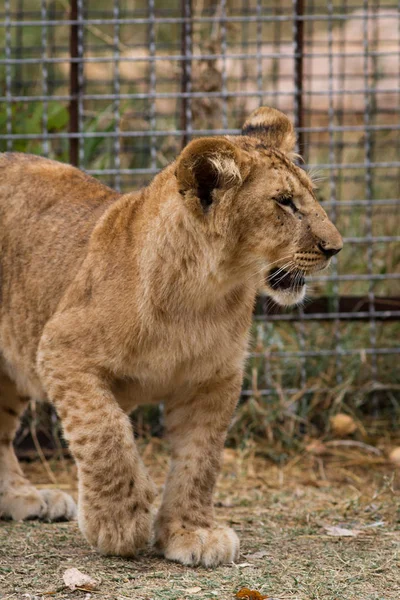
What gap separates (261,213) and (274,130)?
504 mm

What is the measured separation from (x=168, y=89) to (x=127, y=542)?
269 inches

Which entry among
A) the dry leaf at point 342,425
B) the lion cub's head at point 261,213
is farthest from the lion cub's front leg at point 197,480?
the dry leaf at point 342,425

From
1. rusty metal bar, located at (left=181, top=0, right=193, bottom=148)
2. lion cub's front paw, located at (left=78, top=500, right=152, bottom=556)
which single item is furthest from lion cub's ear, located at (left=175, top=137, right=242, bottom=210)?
rusty metal bar, located at (left=181, top=0, right=193, bottom=148)

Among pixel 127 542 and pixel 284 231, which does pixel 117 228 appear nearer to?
pixel 284 231

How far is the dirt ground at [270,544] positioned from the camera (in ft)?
10.4

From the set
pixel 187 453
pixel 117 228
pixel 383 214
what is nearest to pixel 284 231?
pixel 117 228

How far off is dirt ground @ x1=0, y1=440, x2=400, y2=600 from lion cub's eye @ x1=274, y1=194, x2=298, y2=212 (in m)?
1.19

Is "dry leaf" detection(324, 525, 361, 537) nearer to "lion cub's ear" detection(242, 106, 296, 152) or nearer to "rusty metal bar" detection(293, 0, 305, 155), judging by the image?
"lion cub's ear" detection(242, 106, 296, 152)

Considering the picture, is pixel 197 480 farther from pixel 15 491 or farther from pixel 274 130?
Result: pixel 274 130

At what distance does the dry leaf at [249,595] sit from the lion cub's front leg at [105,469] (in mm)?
480

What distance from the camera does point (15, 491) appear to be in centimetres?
422

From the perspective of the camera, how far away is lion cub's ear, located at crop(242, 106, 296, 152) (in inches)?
150

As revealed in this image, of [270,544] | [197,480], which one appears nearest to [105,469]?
[197,480]

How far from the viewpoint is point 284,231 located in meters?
3.47
